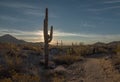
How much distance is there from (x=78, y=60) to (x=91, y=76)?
9.12 m

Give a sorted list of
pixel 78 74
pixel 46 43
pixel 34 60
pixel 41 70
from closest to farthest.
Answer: pixel 78 74
pixel 41 70
pixel 46 43
pixel 34 60

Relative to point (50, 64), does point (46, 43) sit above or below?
above

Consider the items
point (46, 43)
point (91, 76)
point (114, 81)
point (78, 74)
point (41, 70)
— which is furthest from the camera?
point (46, 43)

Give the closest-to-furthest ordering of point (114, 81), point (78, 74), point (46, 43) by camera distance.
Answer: point (114, 81) < point (78, 74) < point (46, 43)

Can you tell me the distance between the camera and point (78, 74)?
18.2 metres

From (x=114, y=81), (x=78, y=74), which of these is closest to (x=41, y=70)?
(x=78, y=74)

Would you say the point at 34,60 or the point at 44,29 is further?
the point at 34,60

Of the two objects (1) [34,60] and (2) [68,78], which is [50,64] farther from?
(2) [68,78]

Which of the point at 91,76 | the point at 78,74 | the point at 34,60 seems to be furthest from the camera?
the point at 34,60

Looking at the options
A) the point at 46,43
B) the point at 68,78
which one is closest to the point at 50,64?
the point at 46,43

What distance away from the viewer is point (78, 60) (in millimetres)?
25891

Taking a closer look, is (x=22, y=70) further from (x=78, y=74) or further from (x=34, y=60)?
(x=34, y=60)

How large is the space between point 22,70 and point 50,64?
14.0ft

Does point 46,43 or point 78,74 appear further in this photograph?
point 46,43
